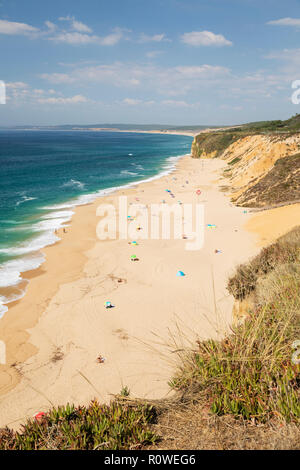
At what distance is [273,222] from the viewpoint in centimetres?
2202

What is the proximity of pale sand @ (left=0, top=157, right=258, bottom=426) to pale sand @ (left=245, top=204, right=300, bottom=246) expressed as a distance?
34.5 inches

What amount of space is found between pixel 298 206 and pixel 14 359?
21520 mm

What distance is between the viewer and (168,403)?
4.41 meters

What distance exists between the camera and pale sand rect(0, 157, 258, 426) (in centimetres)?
931

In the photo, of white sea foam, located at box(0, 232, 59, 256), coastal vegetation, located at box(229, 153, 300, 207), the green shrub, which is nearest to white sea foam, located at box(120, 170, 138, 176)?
coastal vegetation, located at box(229, 153, 300, 207)

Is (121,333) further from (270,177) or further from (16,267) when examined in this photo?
(270,177)

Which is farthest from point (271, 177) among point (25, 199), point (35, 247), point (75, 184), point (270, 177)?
point (75, 184)

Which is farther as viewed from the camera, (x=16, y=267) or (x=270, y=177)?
(x=270, y=177)

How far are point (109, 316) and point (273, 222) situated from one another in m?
14.8

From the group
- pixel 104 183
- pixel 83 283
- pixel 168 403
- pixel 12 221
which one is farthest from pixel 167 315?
pixel 104 183

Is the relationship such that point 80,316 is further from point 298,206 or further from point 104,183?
point 104,183

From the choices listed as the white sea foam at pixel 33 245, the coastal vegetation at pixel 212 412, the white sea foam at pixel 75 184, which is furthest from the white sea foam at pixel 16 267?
the white sea foam at pixel 75 184

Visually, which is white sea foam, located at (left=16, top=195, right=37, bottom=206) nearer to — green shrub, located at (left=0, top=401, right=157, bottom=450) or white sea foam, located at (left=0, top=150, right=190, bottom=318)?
white sea foam, located at (left=0, top=150, right=190, bottom=318)

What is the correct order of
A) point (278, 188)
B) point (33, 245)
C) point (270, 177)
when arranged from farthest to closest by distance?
point (270, 177)
point (278, 188)
point (33, 245)
